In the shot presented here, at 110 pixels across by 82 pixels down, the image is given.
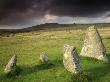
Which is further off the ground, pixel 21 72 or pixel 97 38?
pixel 97 38

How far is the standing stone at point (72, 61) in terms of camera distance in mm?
27266

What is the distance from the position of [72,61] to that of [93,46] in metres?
8.45

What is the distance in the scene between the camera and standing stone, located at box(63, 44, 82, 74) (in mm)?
27266

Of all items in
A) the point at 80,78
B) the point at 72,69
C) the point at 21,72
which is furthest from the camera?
the point at 21,72

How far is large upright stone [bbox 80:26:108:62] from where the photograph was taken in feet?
113

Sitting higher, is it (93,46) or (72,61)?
(93,46)

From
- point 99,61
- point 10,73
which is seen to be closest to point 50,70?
point 10,73

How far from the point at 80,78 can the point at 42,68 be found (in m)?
6.70

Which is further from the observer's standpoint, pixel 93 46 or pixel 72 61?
pixel 93 46

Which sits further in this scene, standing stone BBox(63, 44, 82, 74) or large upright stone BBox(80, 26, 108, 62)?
large upright stone BBox(80, 26, 108, 62)

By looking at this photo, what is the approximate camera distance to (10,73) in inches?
1110

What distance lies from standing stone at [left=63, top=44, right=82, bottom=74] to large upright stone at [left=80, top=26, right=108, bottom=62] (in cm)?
722

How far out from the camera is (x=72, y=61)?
27.5 m

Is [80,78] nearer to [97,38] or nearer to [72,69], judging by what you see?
[72,69]
